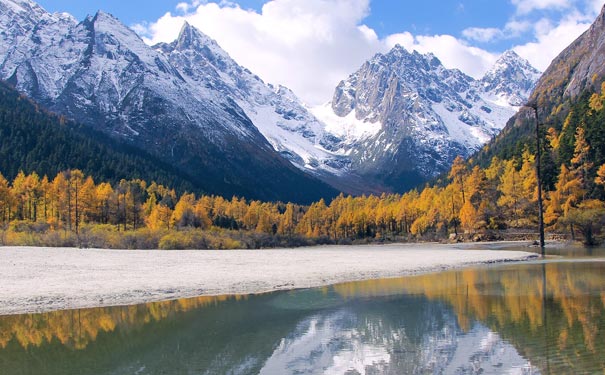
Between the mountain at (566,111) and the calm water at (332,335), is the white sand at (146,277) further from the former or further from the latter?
the mountain at (566,111)

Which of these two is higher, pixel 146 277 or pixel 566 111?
pixel 566 111

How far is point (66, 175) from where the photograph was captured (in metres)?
127

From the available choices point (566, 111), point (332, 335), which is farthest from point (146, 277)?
point (566, 111)

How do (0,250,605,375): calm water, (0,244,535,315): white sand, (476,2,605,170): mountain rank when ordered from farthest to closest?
(476,2,605,170): mountain → (0,244,535,315): white sand → (0,250,605,375): calm water

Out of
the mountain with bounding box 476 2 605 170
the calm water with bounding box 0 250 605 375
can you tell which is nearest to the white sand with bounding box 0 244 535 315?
the calm water with bounding box 0 250 605 375

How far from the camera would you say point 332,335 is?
19.1m

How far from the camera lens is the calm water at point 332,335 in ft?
49.4

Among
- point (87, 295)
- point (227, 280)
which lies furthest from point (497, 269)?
point (87, 295)

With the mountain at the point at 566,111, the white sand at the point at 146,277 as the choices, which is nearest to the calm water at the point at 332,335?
the white sand at the point at 146,277

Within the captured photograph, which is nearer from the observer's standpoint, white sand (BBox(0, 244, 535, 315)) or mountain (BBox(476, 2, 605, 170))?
white sand (BBox(0, 244, 535, 315))

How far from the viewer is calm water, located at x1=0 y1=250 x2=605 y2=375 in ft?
49.4

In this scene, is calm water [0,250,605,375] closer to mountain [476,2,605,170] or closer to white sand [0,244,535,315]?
white sand [0,244,535,315]

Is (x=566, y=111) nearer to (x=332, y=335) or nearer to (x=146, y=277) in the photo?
(x=146, y=277)

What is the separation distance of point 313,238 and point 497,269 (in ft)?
340
